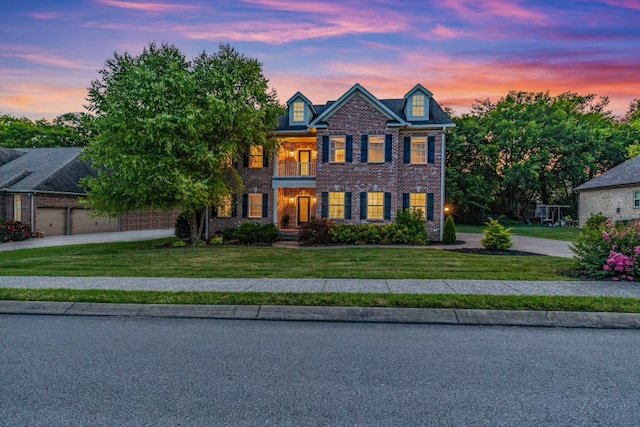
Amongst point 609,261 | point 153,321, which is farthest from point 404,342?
point 609,261

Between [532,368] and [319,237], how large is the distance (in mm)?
13959

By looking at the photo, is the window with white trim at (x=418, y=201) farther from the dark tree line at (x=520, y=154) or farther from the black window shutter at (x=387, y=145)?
the dark tree line at (x=520, y=154)

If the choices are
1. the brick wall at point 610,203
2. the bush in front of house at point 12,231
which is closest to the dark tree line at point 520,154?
the brick wall at point 610,203

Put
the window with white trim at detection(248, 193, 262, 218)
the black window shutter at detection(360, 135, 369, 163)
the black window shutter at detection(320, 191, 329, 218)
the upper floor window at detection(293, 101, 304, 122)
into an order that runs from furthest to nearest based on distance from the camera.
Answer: the window with white trim at detection(248, 193, 262, 218) < the upper floor window at detection(293, 101, 304, 122) < the black window shutter at detection(320, 191, 329, 218) < the black window shutter at detection(360, 135, 369, 163)

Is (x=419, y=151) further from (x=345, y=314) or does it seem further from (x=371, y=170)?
(x=345, y=314)

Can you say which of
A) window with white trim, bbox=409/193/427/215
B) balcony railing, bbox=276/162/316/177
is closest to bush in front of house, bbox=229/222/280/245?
balcony railing, bbox=276/162/316/177

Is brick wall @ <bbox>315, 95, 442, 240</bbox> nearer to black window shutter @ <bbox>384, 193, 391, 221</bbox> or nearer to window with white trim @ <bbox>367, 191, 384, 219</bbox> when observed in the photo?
black window shutter @ <bbox>384, 193, 391, 221</bbox>

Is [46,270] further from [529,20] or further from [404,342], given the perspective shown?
[529,20]

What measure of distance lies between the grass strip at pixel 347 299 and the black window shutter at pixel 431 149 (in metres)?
14.1

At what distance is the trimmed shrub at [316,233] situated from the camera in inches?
698

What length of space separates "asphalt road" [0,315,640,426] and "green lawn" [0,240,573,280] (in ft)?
12.0

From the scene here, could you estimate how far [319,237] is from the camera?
1770cm

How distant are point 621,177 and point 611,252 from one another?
88.7ft

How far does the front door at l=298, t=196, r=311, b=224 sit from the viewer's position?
24391mm
